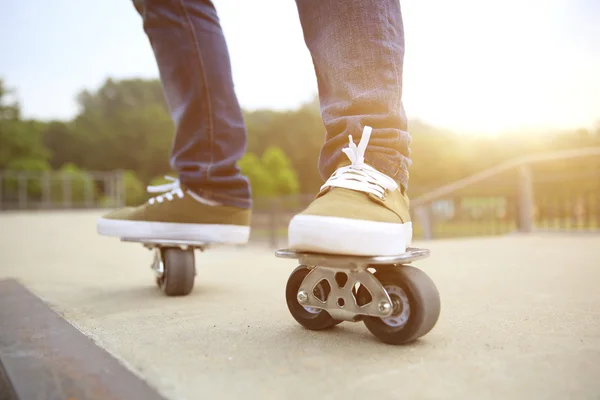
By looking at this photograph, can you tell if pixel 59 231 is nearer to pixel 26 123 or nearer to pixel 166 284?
pixel 166 284

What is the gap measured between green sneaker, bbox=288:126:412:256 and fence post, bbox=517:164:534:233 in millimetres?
4387

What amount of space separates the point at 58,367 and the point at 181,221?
2.72ft

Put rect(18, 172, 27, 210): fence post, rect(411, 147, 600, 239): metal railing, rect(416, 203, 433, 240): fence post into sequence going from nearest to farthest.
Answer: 1. rect(411, 147, 600, 239): metal railing
2. rect(416, 203, 433, 240): fence post
3. rect(18, 172, 27, 210): fence post

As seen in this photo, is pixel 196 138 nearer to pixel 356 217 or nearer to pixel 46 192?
pixel 356 217

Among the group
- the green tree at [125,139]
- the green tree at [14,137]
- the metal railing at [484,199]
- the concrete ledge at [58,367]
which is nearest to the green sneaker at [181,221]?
the concrete ledge at [58,367]

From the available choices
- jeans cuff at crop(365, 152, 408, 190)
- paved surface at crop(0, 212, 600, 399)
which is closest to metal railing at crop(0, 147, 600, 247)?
paved surface at crop(0, 212, 600, 399)

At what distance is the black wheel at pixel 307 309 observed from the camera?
1.00 metres

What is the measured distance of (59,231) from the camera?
23.1ft

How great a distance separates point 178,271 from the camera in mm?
1547

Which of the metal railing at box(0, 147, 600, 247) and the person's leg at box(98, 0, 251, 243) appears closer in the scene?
the person's leg at box(98, 0, 251, 243)

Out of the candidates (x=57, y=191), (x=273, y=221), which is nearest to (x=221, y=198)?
(x=273, y=221)

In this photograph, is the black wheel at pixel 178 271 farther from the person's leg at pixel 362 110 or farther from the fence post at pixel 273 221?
the fence post at pixel 273 221

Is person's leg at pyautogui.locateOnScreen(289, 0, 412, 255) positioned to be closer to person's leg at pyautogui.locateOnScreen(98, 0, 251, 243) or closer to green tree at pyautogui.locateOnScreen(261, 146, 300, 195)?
person's leg at pyautogui.locateOnScreen(98, 0, 251, 243)

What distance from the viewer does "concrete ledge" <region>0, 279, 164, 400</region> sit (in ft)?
2.21
